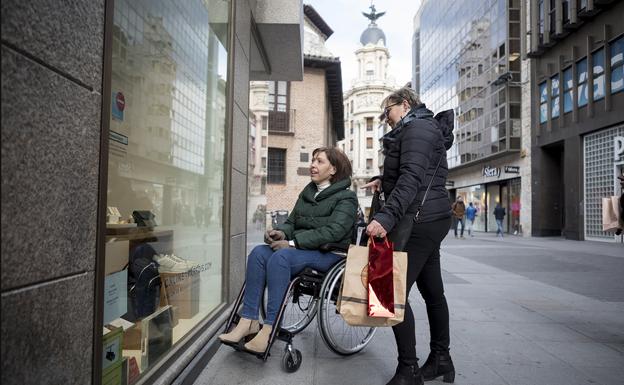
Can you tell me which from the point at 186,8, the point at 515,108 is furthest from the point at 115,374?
the point at 515,108

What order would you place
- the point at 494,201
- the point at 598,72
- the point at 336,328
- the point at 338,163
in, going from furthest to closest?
the point at 494,201, the point at 598,72, the point at 338,163, the point at 336,328

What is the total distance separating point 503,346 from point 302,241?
200 cm

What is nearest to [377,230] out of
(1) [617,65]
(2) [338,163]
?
(2) [338,163]

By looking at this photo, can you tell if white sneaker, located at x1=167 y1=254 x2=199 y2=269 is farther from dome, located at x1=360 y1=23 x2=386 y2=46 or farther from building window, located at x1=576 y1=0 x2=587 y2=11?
dome, located at x1=360 y1=23 x2=386 y2=46

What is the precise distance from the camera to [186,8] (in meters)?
3.64

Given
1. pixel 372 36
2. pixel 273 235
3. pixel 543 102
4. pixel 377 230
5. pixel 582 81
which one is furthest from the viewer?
pixel 372 36

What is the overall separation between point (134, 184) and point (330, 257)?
1.52 metres

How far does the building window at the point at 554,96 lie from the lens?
20.4m

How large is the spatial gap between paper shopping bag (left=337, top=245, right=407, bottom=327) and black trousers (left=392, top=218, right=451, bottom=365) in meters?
0.19

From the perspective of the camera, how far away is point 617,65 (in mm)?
16062

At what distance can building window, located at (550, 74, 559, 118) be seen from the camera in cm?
2041

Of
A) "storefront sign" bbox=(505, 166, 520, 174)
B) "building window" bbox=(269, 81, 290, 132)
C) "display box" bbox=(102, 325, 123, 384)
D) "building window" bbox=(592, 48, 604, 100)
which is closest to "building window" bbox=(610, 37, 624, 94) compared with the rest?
"building window" bbox=(592, 48, 604, 100)

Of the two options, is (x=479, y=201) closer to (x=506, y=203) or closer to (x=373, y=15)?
(x=506, y=203)

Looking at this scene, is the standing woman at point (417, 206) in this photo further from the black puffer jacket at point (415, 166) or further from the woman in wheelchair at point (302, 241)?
the woman in wheelchair at point (302, 241)
